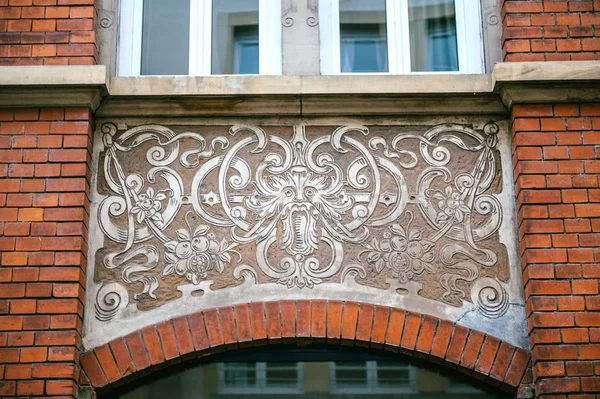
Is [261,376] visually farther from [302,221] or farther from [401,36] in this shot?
[401,36]

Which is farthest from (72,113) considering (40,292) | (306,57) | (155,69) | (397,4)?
(397,4)

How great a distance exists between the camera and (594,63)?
6.54 meters

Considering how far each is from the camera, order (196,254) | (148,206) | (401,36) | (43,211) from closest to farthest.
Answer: (43,211) < (196,254) < (148,206) < (401,36)

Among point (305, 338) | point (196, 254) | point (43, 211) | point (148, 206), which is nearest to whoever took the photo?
point (305, 338)

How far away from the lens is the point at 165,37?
718cm

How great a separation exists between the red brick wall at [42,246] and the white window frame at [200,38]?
73 cm

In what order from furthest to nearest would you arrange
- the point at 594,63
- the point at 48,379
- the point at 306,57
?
the point at 306,57 < the point at 594,63 < the point at 48,379

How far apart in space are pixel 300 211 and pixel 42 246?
68.9 inches

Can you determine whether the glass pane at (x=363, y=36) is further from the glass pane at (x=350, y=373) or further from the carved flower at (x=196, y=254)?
the glass pane at (x=350, y=373)

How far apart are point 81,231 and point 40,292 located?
48cm

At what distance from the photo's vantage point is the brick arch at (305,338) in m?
6.14

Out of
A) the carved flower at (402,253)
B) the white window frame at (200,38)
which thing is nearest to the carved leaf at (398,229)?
the carved flower at (402,253)

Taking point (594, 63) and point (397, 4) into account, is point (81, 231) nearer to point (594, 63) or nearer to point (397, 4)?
point (397, 4)

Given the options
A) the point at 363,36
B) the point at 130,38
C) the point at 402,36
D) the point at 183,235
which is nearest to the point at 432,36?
the point at 402,36
